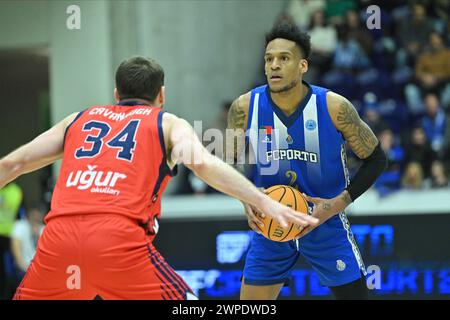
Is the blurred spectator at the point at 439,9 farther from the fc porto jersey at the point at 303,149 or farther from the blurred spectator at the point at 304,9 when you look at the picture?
the fc porto jersey at the point at 303,149

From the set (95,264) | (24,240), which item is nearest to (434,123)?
(24,240)

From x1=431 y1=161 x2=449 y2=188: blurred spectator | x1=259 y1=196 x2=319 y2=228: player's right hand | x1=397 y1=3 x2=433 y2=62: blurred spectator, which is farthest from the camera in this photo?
x1=397 y1=3 x2=433 y2=62: blurred spectator

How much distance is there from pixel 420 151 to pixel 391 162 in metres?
0.42

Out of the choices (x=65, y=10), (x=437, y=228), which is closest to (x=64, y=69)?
(x=65, y=10)

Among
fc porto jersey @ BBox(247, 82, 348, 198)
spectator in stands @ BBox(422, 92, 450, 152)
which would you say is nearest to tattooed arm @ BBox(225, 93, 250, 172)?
fc porto jersey @ BBox(247, 82, 348, 198)

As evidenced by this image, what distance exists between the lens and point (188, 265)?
9516 millimetres

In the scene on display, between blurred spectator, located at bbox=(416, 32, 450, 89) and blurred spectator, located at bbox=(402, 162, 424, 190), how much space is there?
224cm

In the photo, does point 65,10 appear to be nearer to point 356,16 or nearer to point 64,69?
point 64,69

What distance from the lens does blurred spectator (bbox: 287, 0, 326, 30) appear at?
1392 centimetres

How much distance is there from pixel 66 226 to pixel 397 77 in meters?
9.34

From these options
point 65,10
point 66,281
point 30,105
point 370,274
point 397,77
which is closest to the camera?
point 66,281

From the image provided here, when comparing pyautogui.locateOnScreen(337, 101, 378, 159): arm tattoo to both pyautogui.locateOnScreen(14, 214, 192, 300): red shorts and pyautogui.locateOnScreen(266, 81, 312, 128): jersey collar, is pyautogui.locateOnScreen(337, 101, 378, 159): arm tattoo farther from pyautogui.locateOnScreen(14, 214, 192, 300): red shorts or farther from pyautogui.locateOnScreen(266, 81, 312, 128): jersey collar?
pyautogui.locateOnScreen(14, 214, 192, 300): red shorts

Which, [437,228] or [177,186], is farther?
[177,186]
